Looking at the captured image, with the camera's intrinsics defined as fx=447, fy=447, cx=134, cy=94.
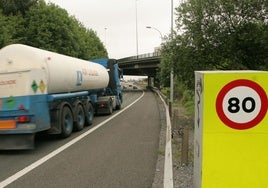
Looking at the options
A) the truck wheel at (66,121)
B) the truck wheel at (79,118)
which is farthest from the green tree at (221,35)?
the truck wheel at (66,121)

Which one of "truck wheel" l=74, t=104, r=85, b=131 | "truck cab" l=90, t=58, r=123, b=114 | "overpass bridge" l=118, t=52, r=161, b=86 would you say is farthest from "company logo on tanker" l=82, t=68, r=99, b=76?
"overpass bridge" l=118, t=52, r=161, b=86

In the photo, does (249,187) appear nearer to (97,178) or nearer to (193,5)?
(97,178)

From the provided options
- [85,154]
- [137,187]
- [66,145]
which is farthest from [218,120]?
[66,145]

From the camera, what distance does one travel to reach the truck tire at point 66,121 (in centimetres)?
1393

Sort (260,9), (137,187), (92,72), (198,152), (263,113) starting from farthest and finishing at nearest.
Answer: (92,72) < (260,9) < (137,187) < (198,152) < (263,113)

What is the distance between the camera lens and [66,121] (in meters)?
14.4

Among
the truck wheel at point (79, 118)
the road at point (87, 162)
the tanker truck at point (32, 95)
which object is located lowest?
the road at point (87, 162)

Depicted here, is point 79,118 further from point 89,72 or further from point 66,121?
point 89,72

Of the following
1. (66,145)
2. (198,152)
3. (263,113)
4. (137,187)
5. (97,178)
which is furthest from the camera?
(66,145)

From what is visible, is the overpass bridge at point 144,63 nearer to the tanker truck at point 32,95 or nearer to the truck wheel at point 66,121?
the truck wheel at point 66,121

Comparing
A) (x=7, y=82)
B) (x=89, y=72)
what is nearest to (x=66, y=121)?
(x=7, y=82)

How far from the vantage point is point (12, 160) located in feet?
34.7

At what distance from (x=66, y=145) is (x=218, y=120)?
29.8 feet

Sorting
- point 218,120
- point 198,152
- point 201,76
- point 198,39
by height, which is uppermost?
point 198,39
